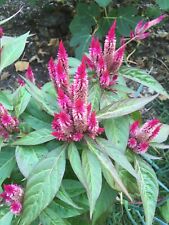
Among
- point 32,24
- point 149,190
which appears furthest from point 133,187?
point 32,24

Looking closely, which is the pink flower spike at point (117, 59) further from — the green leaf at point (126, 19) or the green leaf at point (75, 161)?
the green leaf at point (126, 19)

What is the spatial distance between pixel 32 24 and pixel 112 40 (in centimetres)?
277

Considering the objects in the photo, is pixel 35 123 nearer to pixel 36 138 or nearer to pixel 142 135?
pixel 36 138

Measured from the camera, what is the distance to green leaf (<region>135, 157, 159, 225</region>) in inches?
47.8

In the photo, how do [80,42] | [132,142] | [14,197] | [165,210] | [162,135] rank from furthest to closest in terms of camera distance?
1. [80,42]
2. [165,210]
3. [162,135]
4. [132,142]
5. [14,197]

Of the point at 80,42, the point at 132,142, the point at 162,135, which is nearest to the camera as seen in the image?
the point at 132,142

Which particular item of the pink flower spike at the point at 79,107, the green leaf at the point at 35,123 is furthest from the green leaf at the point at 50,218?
the pink flower spike at the point at 79,107

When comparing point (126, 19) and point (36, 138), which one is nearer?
point (36, 138)

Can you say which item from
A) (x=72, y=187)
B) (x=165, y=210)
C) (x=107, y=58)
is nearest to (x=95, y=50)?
(x=107, y=58)

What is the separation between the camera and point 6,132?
4.04 feet

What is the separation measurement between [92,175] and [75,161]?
53 millimetres

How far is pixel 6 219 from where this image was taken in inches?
48.4

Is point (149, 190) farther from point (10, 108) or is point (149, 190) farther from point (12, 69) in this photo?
point (12, 69)

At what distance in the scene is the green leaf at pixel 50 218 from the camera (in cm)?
125
